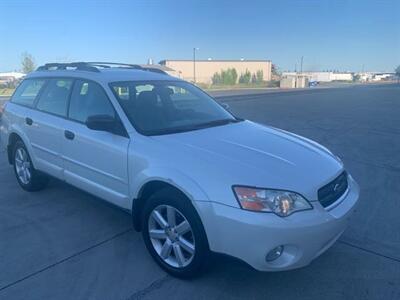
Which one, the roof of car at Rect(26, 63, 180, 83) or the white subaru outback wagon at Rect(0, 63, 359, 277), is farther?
the roof of car at Rect(26, 63, 180, 83)

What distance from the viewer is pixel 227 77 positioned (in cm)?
8669

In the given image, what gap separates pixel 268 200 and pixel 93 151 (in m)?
1.97

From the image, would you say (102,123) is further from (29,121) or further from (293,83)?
(293,83)

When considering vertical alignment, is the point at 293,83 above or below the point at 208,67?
below

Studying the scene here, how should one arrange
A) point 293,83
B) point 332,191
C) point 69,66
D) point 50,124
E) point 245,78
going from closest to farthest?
point 332,191 → point 50,124 → point 69,66 → point 293,83 → point 245,78

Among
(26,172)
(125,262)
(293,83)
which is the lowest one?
(293,83)

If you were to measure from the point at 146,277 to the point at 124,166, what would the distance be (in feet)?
3.33

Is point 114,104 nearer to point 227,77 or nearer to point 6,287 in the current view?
point 6,287

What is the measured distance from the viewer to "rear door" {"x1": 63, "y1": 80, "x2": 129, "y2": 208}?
3.58 metres

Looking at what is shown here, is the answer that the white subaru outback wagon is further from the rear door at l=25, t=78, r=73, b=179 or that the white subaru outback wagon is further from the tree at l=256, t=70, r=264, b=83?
the tree at l=256, t=70, r=264, b=83

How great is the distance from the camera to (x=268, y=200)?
2.70 metres

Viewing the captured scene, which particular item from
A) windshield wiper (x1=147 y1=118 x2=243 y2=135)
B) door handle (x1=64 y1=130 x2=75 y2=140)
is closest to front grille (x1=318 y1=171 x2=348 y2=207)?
windshield wiper (x1=147 y1=118 x2=243 y2=135)

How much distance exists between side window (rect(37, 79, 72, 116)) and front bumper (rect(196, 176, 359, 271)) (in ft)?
8.17

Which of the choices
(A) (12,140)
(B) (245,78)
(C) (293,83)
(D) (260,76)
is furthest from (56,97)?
(D) (260,76)
